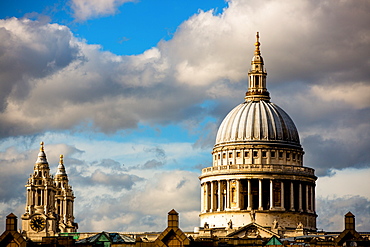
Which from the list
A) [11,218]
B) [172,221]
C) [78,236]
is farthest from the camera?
[78,236]


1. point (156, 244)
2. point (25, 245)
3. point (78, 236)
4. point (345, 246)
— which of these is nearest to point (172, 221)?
point (156, 244)

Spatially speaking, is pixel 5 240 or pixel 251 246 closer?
pixel 5 240

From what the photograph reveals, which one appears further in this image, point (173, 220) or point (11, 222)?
point (11, 222)

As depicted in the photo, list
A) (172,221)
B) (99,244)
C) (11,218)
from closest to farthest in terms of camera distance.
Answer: (172,221) → (11,218) → (99,244)

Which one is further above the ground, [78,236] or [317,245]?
[78,236]

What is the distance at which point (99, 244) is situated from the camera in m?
119

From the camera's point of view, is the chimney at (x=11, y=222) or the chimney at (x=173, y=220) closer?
the chimney at (x=173, y=220)

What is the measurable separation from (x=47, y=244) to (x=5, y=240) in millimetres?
11993

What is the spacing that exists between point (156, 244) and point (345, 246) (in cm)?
2018

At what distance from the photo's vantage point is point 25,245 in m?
110

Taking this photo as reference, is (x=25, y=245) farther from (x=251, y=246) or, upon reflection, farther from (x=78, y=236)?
(x=78, y=236)

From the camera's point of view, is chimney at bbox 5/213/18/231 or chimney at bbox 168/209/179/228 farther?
chimney at bbox 5/213/18/231

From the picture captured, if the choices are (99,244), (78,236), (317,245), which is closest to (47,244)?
(99,244)

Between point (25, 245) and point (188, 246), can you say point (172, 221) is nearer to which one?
point (188, 246)
